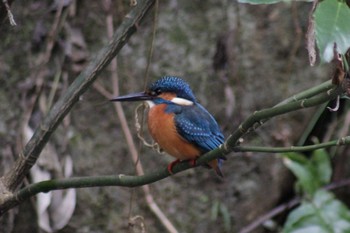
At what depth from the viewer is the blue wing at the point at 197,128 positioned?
7.20ft

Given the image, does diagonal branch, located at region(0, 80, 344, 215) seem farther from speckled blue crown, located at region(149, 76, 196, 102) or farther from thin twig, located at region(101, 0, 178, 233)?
thin twig, located at region(101, 0, 178, 233)

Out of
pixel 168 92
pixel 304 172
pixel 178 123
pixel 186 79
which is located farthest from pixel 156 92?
pixel 304 172

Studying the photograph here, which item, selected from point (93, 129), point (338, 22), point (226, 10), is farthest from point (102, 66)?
point (226, 10)

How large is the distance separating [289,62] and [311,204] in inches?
28.1

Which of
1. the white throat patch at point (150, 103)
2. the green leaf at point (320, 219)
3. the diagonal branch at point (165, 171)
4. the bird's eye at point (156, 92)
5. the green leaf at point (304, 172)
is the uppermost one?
the bird's eye at point (156, 92)

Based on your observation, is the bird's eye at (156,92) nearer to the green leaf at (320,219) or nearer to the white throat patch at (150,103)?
the white throat patch at (150,103)

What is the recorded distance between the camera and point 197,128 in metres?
2.25

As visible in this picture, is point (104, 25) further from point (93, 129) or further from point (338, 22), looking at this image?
point (338, 22)

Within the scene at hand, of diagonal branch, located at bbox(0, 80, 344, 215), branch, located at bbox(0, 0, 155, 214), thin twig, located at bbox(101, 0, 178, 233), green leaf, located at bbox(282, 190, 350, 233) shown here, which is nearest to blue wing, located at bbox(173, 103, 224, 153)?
diagonal branch, located at bbox(0, 80, 344, 215)

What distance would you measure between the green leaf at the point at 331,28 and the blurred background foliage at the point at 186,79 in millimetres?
1984

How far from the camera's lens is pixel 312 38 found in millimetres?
1223

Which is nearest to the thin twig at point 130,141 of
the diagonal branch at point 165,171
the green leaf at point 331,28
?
the diagonal branch at point 165,171

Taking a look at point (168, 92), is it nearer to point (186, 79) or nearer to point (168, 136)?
point (168, 136)

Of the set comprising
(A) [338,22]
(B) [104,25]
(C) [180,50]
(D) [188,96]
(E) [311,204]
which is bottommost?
(E) [311,204]
